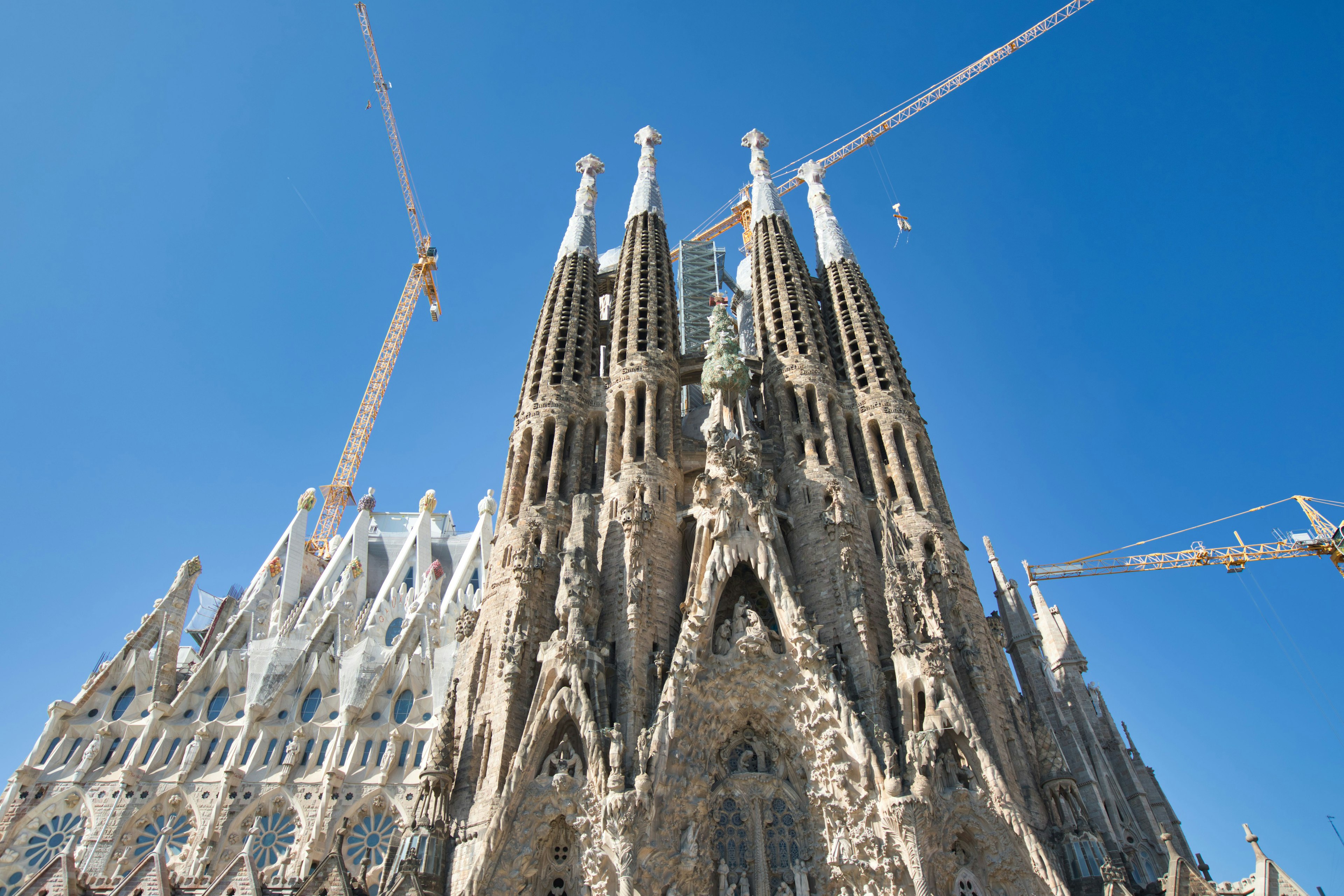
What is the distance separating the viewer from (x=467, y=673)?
22.5 metres

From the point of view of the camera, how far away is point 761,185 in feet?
132

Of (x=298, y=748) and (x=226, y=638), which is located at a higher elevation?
(x=226, y=638)

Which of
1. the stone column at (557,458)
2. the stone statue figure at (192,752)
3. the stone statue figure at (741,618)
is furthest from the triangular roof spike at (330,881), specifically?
the stone column at (557,458)

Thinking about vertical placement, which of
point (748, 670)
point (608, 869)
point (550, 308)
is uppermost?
point (550, 308)

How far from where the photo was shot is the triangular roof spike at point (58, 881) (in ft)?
57.0

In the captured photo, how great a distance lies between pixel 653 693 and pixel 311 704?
15441 mm

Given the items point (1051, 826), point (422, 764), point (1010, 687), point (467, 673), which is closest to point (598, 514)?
point (467, 673)

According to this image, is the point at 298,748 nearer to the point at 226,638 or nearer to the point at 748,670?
the point at 226,638

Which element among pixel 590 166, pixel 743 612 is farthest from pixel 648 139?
pixel 743 612

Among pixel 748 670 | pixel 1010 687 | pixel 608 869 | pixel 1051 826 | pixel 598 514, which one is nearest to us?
pixel 608 869

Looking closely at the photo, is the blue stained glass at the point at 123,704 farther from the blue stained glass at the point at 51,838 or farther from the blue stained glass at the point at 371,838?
the blue stained glass at the point at 371,838

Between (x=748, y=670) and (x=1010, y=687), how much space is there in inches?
305

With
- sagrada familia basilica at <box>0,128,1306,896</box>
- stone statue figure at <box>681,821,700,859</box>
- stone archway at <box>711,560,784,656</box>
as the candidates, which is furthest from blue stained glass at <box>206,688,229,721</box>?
stone statue figure at <box>681,821,700,859</box>

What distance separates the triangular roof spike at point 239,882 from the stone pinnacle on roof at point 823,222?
3036 centimetres
